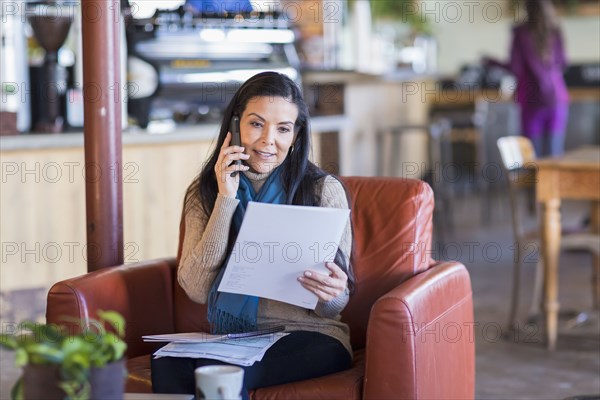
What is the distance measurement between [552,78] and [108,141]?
3.85 metres

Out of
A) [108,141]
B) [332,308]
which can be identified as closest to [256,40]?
[108,141]

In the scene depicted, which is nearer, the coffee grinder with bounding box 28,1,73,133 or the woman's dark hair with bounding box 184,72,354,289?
the woman's dark hair with bounding box 184,72,354,289

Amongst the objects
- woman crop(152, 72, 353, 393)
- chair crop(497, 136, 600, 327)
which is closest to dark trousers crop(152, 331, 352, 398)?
woman crop(152, 72, 353, 393)

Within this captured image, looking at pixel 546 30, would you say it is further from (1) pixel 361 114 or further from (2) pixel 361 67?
(2) pixel 361 67

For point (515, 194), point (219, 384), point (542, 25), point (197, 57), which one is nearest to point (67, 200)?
point (197, 57)

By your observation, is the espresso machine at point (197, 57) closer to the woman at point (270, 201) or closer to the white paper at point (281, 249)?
the woman at point (270, 201)

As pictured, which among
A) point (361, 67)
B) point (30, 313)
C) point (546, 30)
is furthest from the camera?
point (361, 67)

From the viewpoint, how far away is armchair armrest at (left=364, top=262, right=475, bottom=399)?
6.88 ft

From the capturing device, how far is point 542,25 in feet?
18.2

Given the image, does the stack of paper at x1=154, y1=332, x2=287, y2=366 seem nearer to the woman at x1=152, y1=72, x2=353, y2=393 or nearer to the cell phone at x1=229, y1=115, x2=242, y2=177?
the woman at x1=152, y1=72, x2=353, y2=393

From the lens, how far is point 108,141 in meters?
2.61

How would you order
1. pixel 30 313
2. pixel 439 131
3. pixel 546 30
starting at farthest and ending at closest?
1. pixel 439 131
2. pixel 546 30
3. pixel 30 313

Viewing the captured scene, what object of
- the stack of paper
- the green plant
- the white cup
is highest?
the green plant

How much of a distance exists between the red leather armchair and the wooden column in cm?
17
